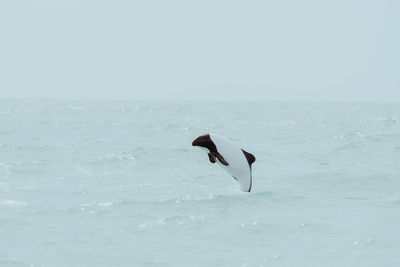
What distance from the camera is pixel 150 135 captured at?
5312 centimetres

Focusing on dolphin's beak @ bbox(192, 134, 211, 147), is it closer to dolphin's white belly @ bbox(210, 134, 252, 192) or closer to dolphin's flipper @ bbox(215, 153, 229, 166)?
dolphin's white belly @ bbox(210, 134, 252, 192)

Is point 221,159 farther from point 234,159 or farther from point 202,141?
point 202,141

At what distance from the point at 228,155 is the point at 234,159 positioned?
4.6 inches

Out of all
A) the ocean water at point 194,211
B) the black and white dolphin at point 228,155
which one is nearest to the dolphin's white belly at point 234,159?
the black and white dolphin at point 228,155

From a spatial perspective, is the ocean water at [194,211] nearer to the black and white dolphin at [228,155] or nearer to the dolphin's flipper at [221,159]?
the black and white dolphin at [228,155]

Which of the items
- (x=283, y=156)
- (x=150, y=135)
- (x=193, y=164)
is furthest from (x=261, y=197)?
(x=150, y=135)

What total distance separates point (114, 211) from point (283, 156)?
55.1ft

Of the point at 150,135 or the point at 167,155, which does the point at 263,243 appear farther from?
the point at 150,135

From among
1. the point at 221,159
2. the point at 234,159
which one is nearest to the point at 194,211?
the point at 234,159

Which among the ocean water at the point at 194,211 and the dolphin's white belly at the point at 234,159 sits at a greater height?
the dolphin's white belly at the point at 234,159

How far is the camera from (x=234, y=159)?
10930 mm

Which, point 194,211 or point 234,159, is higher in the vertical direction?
point 234,159

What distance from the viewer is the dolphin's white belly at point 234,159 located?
1084 cm

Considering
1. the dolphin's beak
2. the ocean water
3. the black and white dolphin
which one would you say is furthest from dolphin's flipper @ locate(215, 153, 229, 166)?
the ocean water
